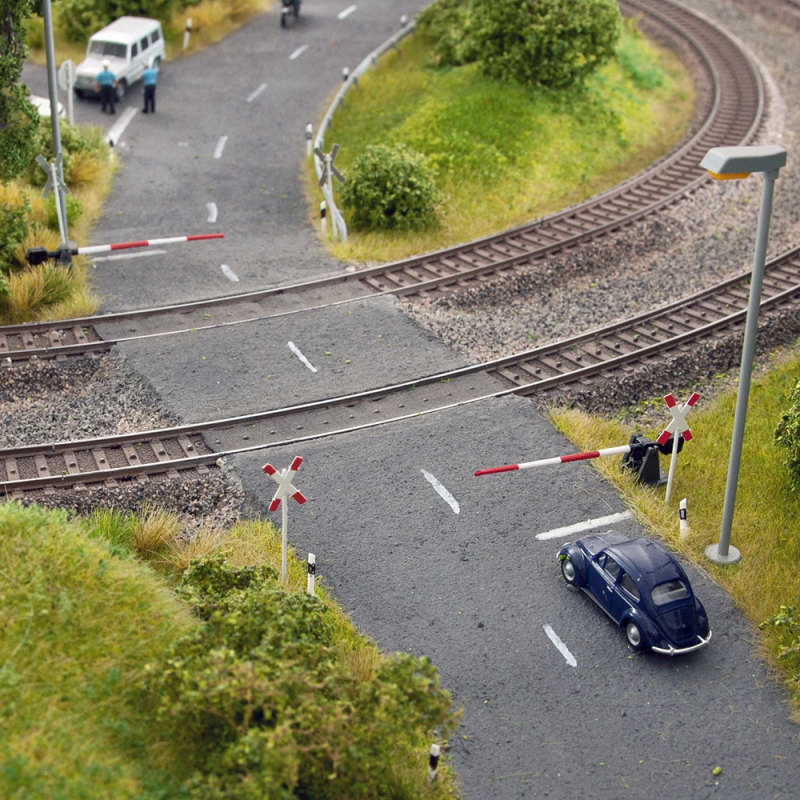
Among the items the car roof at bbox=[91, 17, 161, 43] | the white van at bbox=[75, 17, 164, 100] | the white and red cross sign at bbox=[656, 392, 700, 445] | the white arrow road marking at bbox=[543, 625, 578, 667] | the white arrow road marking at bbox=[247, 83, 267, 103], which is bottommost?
the white arrow road marking at bbox=[543, 625, 578, 667]

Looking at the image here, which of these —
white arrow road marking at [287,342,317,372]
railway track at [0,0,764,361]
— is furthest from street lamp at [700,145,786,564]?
railway track at [0,0,764,361]

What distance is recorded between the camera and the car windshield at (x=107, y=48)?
2914 cm

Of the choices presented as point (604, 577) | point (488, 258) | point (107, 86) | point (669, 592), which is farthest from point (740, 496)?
point (107, 86)

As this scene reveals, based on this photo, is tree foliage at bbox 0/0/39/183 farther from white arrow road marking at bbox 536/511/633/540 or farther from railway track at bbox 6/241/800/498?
white arrow road marking at bbox 536/511/633/540

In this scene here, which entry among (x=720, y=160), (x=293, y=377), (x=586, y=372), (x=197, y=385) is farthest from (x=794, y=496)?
(x=197, y=385)

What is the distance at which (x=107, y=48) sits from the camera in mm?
29250

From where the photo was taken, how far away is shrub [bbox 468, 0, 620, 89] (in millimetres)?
25938

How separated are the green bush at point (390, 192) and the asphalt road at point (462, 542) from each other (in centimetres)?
139

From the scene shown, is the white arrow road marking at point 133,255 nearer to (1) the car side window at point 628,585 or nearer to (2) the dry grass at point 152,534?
(2) the dry grass at point 152,534

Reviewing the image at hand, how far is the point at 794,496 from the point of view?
49.8 feet

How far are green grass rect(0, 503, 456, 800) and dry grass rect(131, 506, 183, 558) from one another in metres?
0.86

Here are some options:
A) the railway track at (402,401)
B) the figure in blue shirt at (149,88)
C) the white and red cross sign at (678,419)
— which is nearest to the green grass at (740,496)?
the white and red cross sign at (678,419)

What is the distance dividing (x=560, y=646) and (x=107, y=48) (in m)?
23.3

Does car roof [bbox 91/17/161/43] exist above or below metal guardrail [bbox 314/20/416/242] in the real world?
above
